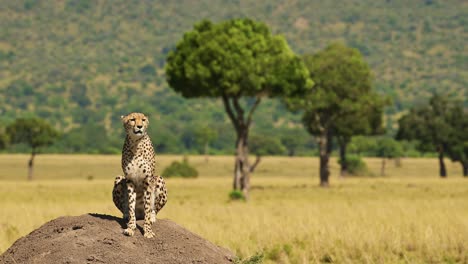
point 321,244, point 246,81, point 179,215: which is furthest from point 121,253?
point 246,81

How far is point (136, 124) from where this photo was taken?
10.2 m

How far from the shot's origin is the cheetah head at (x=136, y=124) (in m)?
10.2

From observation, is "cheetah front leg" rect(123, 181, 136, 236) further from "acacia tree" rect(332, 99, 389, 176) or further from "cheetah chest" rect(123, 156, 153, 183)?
"acacia tree" rect(332, 99, 389, 176)

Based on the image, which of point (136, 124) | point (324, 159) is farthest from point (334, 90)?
point (136, 124)

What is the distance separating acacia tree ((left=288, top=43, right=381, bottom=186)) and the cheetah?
41.9 metres

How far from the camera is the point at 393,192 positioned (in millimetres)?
48125

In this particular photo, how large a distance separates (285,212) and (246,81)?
44.6 feet

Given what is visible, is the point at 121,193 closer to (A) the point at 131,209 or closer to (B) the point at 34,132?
(A) the point at 131,209

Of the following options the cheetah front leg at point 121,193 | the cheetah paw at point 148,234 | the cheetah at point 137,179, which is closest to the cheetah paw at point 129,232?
the cheetah at point 137,179

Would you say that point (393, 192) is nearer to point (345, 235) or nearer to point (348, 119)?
point (348, 119)

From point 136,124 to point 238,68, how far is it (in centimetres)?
3030

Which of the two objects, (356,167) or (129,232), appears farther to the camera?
(356,167)

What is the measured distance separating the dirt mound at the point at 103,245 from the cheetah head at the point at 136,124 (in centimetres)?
133

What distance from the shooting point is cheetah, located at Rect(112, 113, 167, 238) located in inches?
407
